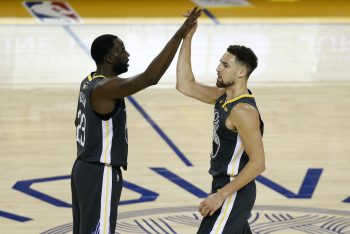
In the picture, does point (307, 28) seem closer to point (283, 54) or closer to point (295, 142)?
point (283, 54)

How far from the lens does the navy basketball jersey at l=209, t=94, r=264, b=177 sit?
5.38 metres

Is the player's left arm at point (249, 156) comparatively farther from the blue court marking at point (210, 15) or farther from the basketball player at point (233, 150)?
the blue court marking at point (210, 15)

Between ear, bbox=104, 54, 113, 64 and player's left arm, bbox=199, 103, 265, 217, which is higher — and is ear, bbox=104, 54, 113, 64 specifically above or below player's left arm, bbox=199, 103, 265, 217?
above

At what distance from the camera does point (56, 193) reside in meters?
8.23

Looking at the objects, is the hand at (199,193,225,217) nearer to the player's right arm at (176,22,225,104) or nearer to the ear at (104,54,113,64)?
the player's right arm at (176,22,225,104)

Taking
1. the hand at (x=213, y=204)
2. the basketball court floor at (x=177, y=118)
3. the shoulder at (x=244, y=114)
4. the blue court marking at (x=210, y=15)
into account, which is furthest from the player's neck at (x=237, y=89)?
the blue court marking at (x=210, y=15)

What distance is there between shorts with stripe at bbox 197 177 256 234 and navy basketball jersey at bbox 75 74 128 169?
684 millimetres

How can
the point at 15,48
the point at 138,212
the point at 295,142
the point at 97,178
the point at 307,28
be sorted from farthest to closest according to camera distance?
Answer: the point at 307,28 < the point at 15,48 < the point at 295,142 < the point at 138,212 < the point at 97,178

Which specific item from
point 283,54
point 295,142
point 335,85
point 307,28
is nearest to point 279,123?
point 295,142

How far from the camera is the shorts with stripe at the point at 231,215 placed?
17.7 ft

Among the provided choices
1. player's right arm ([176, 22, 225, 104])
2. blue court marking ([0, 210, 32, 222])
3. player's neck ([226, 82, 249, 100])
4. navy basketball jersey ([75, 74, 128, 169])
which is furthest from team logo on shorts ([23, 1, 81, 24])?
player's neck ([226, 82, 249, 100])

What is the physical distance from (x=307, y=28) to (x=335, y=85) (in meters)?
2.66

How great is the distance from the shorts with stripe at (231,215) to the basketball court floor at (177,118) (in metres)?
1.99

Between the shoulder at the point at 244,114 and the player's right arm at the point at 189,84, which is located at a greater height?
the player's right arm at the point at 189,84
